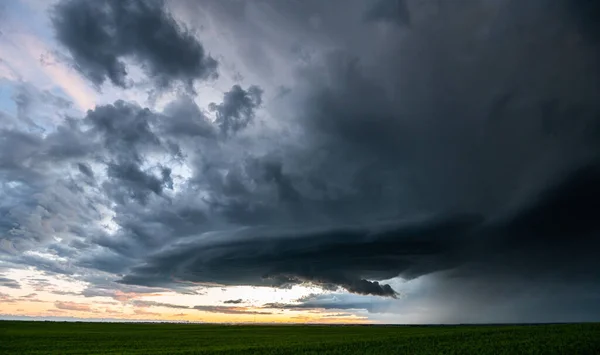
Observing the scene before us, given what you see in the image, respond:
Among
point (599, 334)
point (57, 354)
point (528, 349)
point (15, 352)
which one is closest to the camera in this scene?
point (528, 349)

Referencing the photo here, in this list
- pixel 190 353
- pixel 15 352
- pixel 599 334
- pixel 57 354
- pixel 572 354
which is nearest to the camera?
pixel 572 354

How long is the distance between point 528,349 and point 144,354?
4415 cm

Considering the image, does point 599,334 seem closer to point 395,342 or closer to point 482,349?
point 482,349

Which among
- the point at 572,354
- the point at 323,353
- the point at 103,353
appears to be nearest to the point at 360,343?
the point at 323,353

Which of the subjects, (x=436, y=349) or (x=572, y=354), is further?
(x=436, y=349)

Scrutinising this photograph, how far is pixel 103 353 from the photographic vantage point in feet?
189

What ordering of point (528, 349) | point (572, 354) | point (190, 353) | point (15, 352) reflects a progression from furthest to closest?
1. point (15, 352)
2. point (190, 353)
3. point (528, 349)
4. point (572, 354)

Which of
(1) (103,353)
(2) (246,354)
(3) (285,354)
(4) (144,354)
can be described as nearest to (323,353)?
(3) (285,354)

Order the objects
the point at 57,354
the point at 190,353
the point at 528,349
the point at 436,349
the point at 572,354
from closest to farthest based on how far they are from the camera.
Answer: the point at 572,354
the point at 528,349
the point at 436,349
the point at 190,353
the point at 57,354

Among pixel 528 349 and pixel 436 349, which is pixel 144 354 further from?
pixel 528 349

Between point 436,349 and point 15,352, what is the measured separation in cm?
5724

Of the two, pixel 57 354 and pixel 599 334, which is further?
pixel 57 354

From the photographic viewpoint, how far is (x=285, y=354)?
47250 mm

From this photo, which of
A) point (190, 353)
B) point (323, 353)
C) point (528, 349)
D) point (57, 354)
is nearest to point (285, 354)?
point (323, 353)
